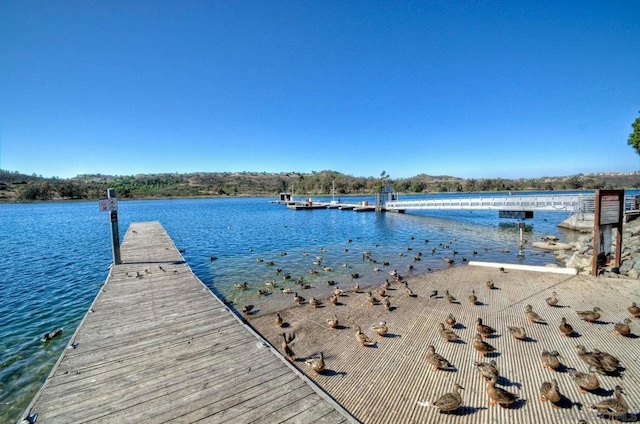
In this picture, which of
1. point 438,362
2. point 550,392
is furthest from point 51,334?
point 550,392

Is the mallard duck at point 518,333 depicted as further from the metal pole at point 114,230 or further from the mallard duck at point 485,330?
the metal pole at point 114,230

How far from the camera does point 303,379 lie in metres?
5.77

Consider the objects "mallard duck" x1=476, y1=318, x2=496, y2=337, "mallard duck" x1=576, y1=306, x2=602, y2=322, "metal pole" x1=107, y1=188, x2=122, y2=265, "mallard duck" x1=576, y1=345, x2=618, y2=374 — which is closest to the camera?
"mallard duck" x1=576, y1=345, x2=618, y2=374

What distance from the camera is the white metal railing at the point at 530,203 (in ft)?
109

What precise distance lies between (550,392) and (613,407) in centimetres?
89

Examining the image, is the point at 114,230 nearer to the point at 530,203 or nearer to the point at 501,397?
the point at 501,397

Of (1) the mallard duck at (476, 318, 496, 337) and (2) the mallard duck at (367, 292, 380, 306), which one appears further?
(2) the mallard duck at (367, 292, 380, 306)

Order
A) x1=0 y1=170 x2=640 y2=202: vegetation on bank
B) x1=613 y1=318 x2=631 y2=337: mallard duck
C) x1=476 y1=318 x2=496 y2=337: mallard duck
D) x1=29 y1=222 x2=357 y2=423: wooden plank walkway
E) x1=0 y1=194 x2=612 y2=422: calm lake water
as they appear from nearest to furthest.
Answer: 1. x1=29 y1=222 x2=357 y2=423: wooden plank walkway
2. x1=613 y1=318 x2=631 y2=337: mallard duck
3. x1=476 y1=318 x2=496 y2=337: mallard duck
4. x1=0 y1=194 x2=612 y2=422: calm lake water
5. x1=0 y1=170 x2=640 y2=202: vegetation on bank

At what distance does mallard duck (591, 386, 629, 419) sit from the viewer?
532cm

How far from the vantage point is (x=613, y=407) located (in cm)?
540

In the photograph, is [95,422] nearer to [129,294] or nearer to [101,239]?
[129,294]

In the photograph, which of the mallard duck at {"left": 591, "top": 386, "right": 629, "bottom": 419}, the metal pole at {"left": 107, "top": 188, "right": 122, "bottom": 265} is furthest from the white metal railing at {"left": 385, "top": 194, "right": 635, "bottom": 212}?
the metal pole at {"left": 107, "top": 188, "right": 122, "bottom": 265}

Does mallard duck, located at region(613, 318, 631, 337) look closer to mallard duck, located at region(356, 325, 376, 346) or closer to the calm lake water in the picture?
mallard duck, located at region(356, 325, 376, 346)

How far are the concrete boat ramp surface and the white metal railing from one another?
26472mm
